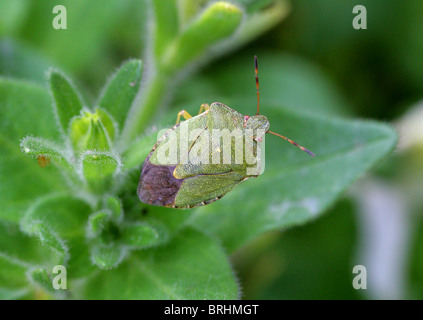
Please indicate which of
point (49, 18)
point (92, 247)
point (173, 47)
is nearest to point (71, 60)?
point (49, 18)

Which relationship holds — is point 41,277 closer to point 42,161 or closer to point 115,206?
point 115,206

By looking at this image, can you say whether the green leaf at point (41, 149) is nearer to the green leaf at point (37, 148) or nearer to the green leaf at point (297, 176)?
the green leaf at point (37, 148)

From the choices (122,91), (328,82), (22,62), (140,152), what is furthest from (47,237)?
(328,82)

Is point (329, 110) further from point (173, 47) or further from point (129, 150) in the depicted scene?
point (129, 150)

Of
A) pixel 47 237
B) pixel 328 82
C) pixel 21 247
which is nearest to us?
pixel 47 237

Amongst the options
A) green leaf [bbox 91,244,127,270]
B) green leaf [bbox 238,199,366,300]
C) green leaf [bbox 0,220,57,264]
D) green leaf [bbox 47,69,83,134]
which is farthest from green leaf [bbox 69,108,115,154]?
green leaf [bbox 238,199,366,300]

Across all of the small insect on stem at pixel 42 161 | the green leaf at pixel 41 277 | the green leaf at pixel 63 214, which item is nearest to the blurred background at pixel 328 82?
the small insect on stem at pixel 42 161

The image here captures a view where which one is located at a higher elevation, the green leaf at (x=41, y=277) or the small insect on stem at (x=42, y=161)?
the small insect on stem at (x=42, y=161)
